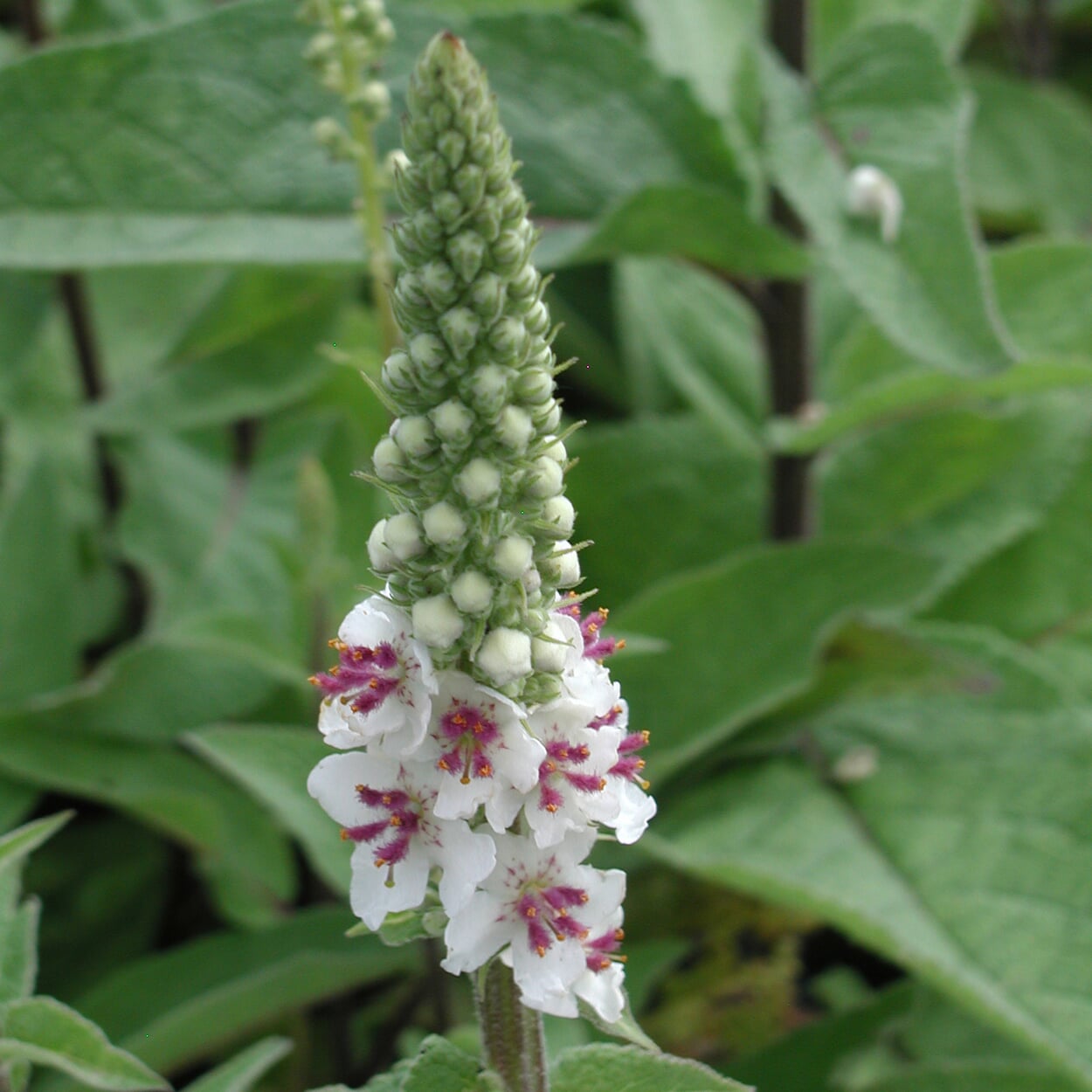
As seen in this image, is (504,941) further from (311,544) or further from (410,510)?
(311,544)

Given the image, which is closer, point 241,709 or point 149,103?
point 149,103

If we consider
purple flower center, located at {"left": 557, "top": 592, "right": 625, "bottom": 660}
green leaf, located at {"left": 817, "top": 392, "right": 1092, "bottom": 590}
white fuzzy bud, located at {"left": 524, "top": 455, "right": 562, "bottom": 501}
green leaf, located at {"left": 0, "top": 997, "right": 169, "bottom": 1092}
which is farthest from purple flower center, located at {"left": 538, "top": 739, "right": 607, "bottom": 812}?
green leaf, located at {"left": 817, "top": 392, "right": 1092, "bottom": 590}

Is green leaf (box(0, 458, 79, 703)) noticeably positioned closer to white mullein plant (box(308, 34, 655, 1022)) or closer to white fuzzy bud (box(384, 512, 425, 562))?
white mullein plant (box(308, 34, 655, 1022))

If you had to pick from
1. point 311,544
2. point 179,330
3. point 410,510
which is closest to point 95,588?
point 179,330

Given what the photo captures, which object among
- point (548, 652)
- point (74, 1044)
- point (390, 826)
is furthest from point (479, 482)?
point (74, 1044)

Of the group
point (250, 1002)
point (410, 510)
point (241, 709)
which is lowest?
point (250, 1002)

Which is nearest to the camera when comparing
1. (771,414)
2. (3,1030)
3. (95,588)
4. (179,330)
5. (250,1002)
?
(3,1030)
